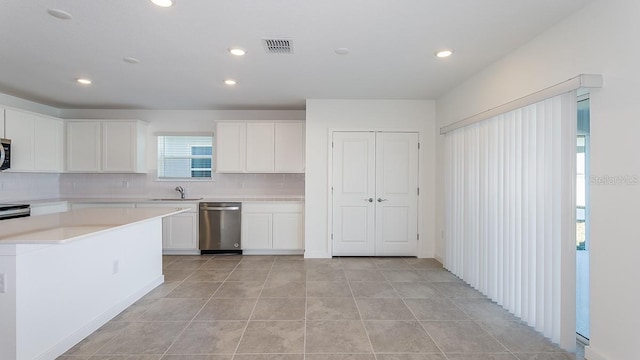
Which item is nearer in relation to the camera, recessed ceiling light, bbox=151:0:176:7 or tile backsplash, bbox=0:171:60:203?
recessed ceiling light, bbox=151:0:176:7

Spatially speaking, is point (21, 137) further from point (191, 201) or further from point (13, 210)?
point (191, 201)

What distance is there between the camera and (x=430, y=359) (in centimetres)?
209

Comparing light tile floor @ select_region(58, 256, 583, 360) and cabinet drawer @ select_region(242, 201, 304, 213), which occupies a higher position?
cabinet drawer @ select_region(242, 201, 304, 213)

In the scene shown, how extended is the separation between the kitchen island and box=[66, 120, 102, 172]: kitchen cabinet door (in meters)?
2.56

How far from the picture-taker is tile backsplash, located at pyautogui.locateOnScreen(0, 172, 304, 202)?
17.5 feet

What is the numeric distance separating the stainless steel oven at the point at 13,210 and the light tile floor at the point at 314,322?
6.96 ft

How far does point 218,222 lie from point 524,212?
4.10 metres

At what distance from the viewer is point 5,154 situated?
13.1 ft

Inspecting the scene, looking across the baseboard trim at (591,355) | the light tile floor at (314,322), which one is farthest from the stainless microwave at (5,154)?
the baseboard trim at (591,355)

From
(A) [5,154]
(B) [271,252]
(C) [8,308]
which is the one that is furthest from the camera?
(B) [271,252]

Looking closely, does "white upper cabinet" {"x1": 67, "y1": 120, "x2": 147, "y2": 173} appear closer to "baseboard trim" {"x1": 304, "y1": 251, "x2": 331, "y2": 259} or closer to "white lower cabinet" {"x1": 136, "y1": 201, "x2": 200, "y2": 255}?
"white lower cabinet" {"x1": 136, "y1": 201, "x2": 200, "y2": 255}

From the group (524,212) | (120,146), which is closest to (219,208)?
(120,146)

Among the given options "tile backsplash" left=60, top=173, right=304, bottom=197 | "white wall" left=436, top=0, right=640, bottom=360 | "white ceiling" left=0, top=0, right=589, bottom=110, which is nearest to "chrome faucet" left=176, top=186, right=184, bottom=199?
"tile backsplash" left=60, top=173, right=304, bottom=197

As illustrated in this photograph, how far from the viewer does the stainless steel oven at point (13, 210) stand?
374cm
